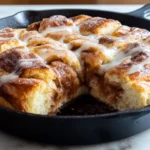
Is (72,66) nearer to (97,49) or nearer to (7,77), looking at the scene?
(97,49)

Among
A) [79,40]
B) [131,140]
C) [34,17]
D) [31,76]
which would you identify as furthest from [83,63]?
[34,17]

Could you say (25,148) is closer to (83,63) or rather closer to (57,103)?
(57,103)

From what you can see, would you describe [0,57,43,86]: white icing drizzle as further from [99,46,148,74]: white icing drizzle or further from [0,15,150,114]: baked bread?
[99,46,148,74]: white icing drizzle

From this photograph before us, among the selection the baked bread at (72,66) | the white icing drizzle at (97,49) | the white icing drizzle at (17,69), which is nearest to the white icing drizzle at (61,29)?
the baked bread at (72,66)

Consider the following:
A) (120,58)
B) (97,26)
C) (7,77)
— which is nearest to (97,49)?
(120,58)

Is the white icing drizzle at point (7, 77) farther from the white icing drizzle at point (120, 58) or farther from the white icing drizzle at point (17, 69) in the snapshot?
the white icing drizzle at point (120, 58)

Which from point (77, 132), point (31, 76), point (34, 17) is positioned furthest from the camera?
point (34, 17)

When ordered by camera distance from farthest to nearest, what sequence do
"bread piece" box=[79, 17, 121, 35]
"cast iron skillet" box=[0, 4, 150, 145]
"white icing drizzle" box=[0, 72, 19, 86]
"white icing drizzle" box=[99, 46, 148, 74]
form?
"bread piece" box=[79, 17, 121, 35] → "white icing drizzle" box=[99, 46, 148, 74] → "white icing drizzle" box=[0, 72, 19, 86] → "cast iron skillet" box=[0, 4, 150, 145]

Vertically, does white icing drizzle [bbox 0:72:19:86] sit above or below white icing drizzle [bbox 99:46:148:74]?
above

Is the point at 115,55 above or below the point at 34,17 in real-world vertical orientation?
above

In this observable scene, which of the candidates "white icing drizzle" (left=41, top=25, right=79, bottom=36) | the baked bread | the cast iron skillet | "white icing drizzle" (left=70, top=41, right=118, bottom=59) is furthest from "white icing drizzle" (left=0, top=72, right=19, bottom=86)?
"white icing drizzle" (left=41, top=25, right=79, bottom=36)
